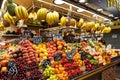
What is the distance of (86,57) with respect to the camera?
409 cm

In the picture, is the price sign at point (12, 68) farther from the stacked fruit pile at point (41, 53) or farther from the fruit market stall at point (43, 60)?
the stacked fruit pile at point (41, 53)

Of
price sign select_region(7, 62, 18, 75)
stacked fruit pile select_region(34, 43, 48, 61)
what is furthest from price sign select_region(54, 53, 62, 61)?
price sign select_region(7, 62, 18, 75)

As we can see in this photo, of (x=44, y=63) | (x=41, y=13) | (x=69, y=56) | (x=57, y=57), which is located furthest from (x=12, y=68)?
(x=41, y=13)

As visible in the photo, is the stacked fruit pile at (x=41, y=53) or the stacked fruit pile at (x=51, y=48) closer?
the stacked fruit pile at (x=41, y=53)

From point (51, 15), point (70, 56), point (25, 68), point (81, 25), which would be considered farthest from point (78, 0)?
point (81, 25)

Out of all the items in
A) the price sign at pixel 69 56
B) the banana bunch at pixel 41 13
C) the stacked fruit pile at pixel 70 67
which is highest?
the banana bunch at pixel 41 13

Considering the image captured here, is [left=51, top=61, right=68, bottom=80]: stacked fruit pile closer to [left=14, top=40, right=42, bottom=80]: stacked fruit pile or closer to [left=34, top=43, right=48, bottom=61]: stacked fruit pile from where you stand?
[left=34, top=43, right=48, bottom=61]: stacked fruit pile

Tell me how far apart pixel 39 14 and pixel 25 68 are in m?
2.05

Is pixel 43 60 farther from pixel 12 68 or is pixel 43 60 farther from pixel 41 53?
pixel 12 68

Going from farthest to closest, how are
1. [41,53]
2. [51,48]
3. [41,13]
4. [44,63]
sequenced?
[41,13], [51,48], [41,53], [44,63]


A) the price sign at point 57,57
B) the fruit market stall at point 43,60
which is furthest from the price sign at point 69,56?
the price sign at point 57,57

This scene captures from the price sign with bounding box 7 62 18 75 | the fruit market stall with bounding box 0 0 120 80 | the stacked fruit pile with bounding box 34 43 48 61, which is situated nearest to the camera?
the price sign with bounding box 7 62 18 75

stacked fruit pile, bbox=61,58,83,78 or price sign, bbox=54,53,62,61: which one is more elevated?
price sign, bbox=54,53,62,61

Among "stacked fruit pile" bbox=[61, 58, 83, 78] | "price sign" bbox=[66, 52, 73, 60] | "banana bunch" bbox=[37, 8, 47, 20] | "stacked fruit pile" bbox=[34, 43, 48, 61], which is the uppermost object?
"banana bunch" bbox=[37, 8, 47, 20]
